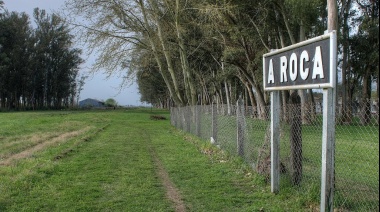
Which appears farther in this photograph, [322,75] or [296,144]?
[296,144]

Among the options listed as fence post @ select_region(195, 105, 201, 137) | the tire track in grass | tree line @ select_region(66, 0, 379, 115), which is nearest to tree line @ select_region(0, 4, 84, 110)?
tree line @ select_region(66, 0, 379, 115)

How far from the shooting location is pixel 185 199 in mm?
6746

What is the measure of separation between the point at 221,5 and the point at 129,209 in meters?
16.4

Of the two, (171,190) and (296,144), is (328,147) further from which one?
(171,190)

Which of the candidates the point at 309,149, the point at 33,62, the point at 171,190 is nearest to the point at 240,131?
the point at 309,149

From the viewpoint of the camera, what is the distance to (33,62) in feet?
239

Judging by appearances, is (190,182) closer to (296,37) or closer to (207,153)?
(207,153)

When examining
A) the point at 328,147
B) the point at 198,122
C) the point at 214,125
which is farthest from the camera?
the point at 198,122

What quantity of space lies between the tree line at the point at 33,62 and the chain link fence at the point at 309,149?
58.5 m

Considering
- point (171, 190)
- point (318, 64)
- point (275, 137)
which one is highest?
point (318, 64)

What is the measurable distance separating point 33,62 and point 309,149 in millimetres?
71510

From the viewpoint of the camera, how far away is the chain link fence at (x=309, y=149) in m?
5.85

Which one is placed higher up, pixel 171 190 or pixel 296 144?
pixel 296 144

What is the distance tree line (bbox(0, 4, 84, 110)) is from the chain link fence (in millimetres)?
58491
